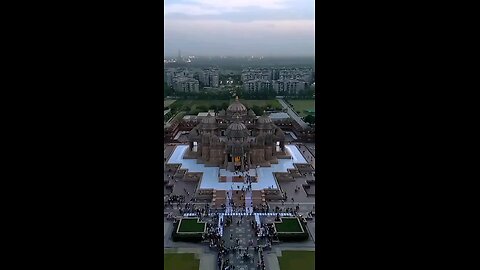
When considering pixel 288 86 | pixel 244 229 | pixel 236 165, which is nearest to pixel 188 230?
pixel 244 229

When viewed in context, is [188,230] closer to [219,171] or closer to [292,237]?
[292,237]

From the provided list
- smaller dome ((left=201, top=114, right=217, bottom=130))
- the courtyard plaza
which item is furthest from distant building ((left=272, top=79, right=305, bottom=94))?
the courtyard plaza

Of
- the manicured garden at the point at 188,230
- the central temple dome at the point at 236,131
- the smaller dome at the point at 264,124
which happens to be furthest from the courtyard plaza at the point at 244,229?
the smaller dome at the point at 264,124

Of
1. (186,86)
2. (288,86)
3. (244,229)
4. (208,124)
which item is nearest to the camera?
(244,229)

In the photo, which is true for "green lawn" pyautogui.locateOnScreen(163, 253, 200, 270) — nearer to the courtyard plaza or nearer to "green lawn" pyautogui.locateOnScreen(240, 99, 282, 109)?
the courtyard plaza
